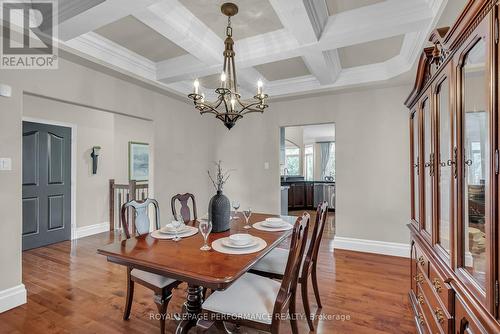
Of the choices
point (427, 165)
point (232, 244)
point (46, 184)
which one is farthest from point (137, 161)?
point (427, 165)

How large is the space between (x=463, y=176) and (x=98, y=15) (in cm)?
261

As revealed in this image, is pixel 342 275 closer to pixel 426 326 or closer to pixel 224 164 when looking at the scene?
pixel 426 326

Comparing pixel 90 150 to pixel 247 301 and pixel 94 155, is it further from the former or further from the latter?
pixel 247 301

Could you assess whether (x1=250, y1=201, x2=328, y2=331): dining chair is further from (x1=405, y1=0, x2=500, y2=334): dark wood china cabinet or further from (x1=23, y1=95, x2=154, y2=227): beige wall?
(x1=23, y1=95, x2=154, y2=227): beige wall

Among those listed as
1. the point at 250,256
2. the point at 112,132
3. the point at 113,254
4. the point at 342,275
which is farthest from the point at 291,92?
the point at 112,132

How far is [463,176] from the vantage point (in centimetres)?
114

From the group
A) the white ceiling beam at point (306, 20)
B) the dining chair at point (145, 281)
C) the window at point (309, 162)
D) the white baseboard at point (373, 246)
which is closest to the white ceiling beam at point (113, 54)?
the dining chair at point (145, 281)

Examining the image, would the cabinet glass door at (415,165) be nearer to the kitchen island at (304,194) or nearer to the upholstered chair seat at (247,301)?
the upholstered chair seat at (247,301)

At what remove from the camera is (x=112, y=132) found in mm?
5203

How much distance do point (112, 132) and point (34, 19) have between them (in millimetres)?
→ 3175

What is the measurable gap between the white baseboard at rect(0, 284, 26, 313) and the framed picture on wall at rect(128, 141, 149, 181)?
10.9ft

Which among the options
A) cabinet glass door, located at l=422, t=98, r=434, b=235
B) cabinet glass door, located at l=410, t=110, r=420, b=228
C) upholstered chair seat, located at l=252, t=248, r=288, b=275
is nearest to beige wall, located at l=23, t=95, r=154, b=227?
upholstered chair seat, located at l=252, t=248, r=288, b=275

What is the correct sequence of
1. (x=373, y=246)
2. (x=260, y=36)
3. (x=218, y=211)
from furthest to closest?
(x=373, y=246) → (x=260, y=36) → (x=218, y=211)

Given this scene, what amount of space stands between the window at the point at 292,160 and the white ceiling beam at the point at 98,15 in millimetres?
8246
